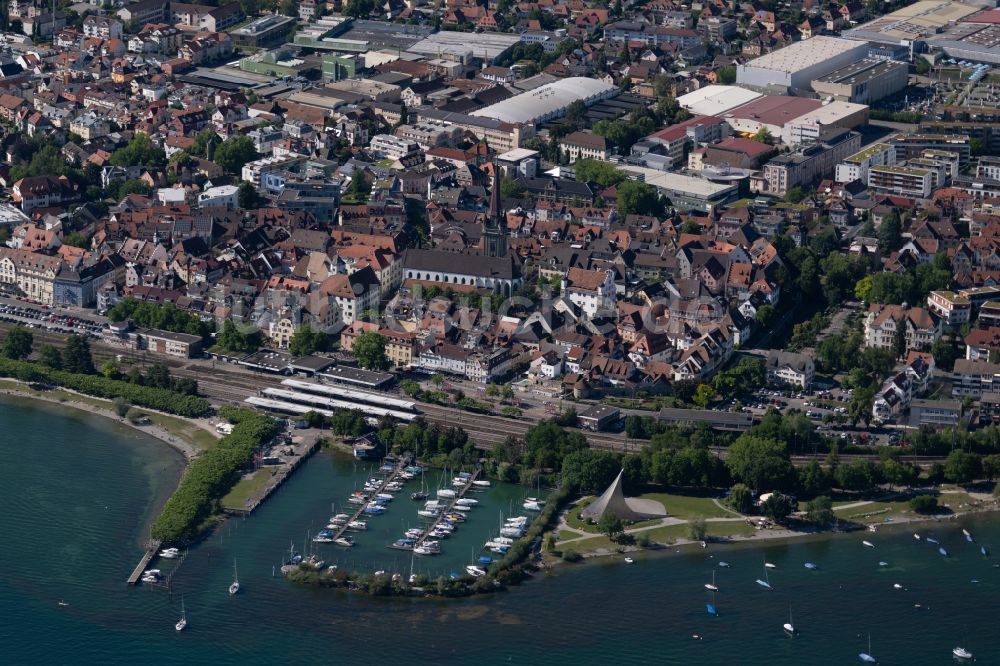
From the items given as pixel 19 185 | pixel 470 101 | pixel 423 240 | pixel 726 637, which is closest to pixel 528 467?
pixel 726 637

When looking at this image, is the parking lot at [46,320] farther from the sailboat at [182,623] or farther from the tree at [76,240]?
the sailboat at [182,623]

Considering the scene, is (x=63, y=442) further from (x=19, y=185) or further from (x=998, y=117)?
(x=998, y=117)

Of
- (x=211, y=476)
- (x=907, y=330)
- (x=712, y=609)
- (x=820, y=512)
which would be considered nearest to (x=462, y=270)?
(x=907, y=330)

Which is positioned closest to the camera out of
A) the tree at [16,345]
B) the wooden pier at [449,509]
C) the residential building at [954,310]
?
the wooden pier at [449,509]

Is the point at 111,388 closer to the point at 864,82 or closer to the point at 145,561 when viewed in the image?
the point at 145,561

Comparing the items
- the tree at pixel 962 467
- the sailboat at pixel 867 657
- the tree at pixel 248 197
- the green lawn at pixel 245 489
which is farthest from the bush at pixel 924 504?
the tree at pixel 248 197

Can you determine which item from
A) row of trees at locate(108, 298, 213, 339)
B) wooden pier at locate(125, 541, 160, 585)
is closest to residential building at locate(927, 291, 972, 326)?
Answer: row of trees at locate(108, 298, 213, 339)
